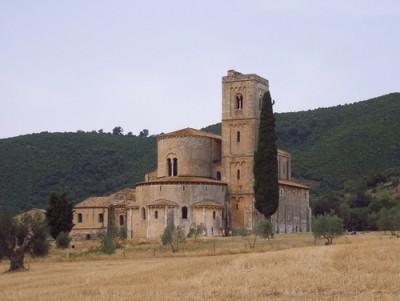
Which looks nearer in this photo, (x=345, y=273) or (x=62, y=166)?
(x=345, y=273)

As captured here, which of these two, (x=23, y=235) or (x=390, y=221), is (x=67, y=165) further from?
(x=23, y=235)

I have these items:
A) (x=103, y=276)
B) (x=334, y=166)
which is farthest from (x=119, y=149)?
(x=103, y=276)

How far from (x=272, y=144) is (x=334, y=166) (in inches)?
1864

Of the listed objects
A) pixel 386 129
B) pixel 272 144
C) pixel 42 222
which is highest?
pixel 386 129

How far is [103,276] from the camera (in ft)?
116

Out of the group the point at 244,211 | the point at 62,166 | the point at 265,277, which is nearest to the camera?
the point at 265,277

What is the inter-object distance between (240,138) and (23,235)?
34848mm

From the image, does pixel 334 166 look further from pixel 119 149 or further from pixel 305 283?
pixel 305 283

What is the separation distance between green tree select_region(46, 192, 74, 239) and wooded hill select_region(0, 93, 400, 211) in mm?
26826

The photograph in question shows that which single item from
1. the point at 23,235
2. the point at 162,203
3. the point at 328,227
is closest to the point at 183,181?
the point at 162,203

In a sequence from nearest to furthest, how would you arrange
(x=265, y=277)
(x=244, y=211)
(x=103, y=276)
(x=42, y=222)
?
(x=265, y=277)
(x=103, y=276)
(x=42, y=222)
(x=244, y=211)

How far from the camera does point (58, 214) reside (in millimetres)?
81062

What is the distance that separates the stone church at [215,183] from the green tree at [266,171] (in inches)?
181

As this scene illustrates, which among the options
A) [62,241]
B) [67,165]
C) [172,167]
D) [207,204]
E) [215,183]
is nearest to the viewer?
[62,241]
